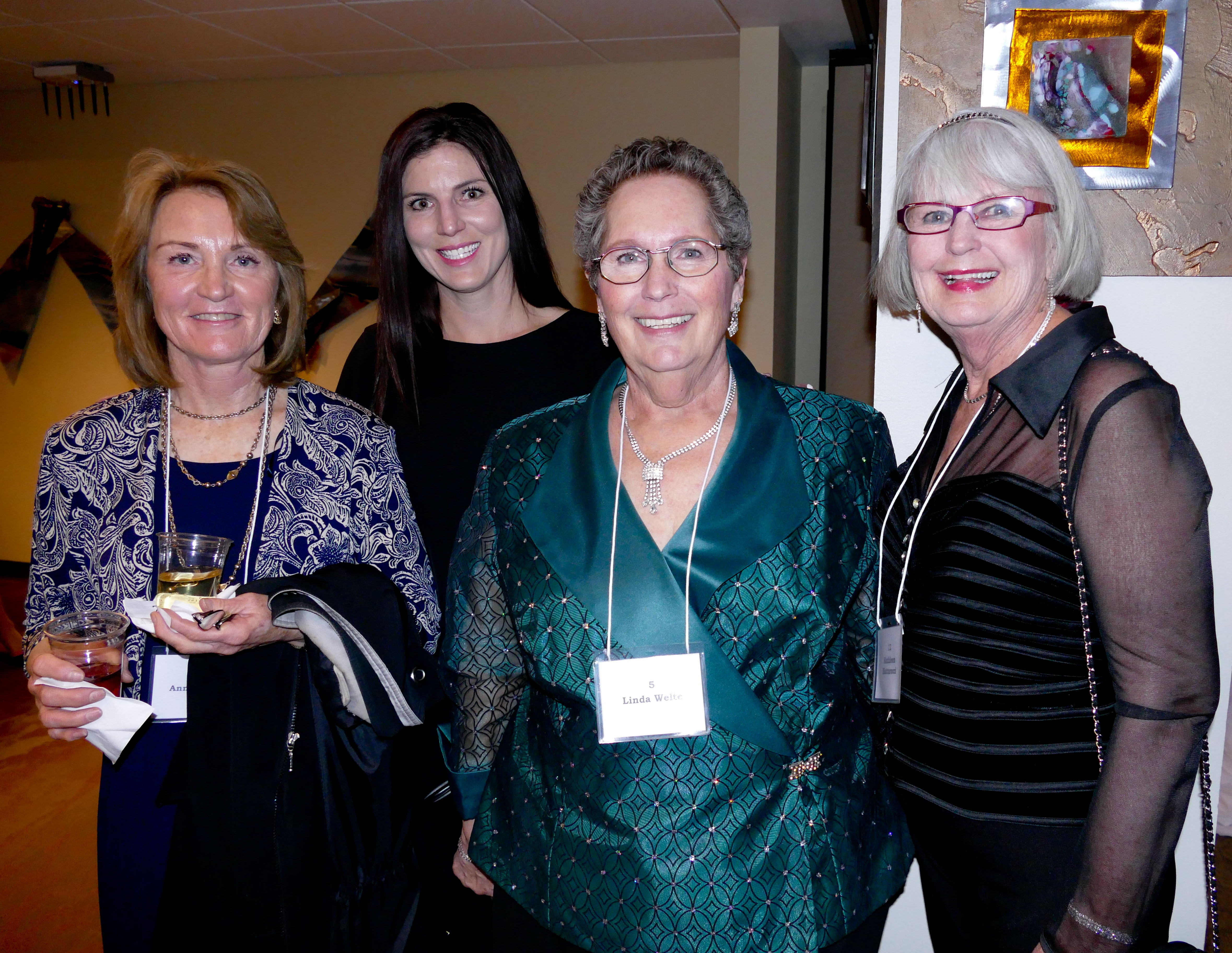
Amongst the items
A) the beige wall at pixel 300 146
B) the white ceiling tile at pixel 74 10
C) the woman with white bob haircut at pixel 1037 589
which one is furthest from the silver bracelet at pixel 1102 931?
the white ceiling tile at pixel 74 10

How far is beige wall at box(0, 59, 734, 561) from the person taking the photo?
614 centimetres

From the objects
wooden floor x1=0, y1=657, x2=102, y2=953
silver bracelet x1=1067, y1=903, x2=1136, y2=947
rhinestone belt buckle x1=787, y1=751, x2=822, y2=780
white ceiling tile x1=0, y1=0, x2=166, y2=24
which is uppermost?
white ceiling tile x1=0, y1=0, x2=166, y2=24

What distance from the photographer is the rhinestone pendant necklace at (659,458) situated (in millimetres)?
1533

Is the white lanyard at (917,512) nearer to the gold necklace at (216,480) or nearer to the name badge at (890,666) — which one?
the name badge at (890,666)

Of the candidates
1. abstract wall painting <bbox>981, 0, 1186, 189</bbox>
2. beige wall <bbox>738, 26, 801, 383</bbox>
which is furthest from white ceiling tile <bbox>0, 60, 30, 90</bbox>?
abstract wall painting <bbox>981, 0, 1186, 189</bbox>

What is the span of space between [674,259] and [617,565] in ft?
1.73

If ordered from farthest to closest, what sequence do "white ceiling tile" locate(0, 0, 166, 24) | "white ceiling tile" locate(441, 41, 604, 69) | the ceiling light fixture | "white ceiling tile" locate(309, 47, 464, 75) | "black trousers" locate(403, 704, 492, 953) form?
the ceiling light fixture → "white ceiling tile" locate(309, 47, 464, 75) → "white ceiling tile" locate(441, 41, 604, 69) → "white ceiling tile" locate(0, 0, 166, 24) → "black trousers" locate(403, 704, 492, 953)

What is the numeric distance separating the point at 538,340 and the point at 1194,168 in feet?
4.70

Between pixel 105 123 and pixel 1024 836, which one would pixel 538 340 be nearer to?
pixel 1024 836

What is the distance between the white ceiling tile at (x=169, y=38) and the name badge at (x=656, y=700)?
540 centimetres

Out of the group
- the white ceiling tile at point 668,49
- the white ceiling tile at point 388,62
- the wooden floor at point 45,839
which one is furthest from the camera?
the white ceiling tile at point 388,62

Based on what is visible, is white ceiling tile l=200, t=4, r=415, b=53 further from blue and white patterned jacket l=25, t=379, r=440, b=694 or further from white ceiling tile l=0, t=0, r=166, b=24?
blue and white patterned jacket l=25, t=379, r=440, b=694

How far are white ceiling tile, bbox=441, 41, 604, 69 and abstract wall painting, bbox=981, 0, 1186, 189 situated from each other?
4465 mm

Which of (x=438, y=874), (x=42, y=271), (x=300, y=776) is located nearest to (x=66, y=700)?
(x=300, y=776)
